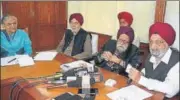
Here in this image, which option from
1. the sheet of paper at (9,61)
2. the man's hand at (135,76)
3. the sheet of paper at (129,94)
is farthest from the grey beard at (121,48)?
the sheet of paper at (9,61)

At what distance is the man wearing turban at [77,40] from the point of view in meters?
2.94

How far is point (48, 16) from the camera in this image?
523 cm

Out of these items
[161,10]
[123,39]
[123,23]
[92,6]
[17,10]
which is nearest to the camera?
[123,39]

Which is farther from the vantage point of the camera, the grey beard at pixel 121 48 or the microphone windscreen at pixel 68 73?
the grey beard at pixel 121 48

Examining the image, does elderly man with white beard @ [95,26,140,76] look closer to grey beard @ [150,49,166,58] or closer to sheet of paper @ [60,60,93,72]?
sheet of paper @ [60,60,93,72]

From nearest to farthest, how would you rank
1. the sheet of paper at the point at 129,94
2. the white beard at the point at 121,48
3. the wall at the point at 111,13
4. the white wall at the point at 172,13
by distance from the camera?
1. the sheet of paper at the point at 129,94
2. the white beard at the point at 121,48
3. the white wall at the point at 172,13
4. the wall at the point at 111,13

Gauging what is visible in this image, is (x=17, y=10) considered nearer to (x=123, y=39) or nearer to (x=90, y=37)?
(x=90, y=37)

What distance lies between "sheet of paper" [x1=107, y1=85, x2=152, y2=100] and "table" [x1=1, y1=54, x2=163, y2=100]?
1.8 inches

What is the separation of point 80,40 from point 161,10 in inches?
A: 43.7

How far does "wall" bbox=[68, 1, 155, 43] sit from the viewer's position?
3227 mm

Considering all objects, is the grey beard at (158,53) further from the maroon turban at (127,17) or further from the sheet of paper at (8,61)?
the maroon turban at (127,17)

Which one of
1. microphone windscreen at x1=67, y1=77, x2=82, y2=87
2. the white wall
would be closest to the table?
microphone windscreen at x1=67, y1=77, x2=82, y2=87

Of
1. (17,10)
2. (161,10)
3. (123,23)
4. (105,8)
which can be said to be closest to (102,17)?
(105,8)

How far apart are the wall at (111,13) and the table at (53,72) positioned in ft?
4.31
